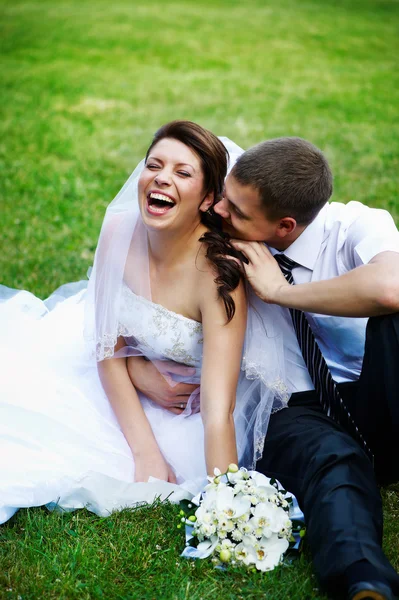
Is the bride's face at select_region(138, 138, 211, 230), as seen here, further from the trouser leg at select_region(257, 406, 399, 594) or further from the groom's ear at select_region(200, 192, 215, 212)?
the trouser leg at select_region(257, 406, 399, 594)

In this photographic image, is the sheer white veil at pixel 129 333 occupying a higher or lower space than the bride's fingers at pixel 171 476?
higher

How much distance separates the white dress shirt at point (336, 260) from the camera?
144 inches

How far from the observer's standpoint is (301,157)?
12.0ft

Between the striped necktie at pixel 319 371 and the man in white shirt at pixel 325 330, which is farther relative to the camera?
the striped necktie at pixel 319 371

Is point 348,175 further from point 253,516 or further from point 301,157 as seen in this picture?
point 253,516

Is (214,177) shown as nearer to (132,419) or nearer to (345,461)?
(132,419)

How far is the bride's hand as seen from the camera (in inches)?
149

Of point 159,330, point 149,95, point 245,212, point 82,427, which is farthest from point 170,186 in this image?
point 149,95

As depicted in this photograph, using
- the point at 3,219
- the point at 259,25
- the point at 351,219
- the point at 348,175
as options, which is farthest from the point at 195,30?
the point at 351,219

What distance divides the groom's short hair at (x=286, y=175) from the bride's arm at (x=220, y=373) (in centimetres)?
51

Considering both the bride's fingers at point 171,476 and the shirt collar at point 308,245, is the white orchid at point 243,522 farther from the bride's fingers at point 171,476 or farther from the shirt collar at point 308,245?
the shirt collar at point 308,245

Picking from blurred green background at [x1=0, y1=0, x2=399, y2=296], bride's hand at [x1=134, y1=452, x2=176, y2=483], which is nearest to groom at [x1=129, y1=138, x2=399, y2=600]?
bride's hand at [x1=134, y1=452, x2=176, y2=483]


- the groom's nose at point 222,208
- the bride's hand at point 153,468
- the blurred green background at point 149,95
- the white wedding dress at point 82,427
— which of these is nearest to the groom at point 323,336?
the groom's nose at point 222,208

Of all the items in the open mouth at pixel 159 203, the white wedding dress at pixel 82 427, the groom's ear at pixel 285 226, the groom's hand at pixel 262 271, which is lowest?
the white wedding dress at pixel 82 427
